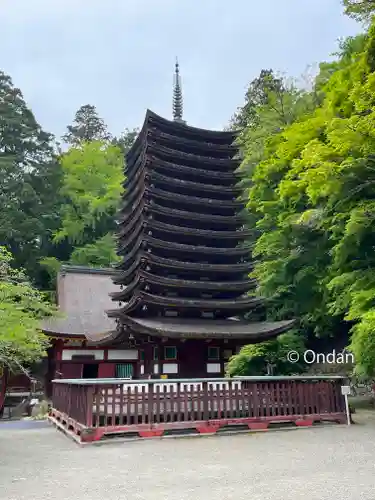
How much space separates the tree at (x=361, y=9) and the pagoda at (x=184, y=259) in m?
8.24

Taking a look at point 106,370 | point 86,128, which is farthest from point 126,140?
point 106,370

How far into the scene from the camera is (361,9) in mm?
13266

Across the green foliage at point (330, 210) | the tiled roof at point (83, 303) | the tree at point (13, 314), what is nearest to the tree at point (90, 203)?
the tiled roof at point (83, 303)

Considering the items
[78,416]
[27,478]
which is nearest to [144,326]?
[78,416]

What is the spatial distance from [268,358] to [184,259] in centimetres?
519

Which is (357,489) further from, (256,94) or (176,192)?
(256,94)

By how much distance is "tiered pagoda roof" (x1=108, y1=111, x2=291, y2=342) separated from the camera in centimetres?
1617

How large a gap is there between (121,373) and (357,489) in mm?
17342

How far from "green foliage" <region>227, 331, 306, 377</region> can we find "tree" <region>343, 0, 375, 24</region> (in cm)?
1175

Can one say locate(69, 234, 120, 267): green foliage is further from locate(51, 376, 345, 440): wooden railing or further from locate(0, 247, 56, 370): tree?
locate(0, 247, 56, 370): tree

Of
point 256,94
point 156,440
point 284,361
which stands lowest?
point 156,440

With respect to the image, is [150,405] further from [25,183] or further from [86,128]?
[86,128]

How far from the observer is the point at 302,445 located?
8.59 meters

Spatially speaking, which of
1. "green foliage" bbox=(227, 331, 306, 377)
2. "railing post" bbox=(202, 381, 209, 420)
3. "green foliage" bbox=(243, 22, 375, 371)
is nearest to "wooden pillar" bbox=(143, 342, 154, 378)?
"green foliage" bbox=(227, 331, 306, 377)
